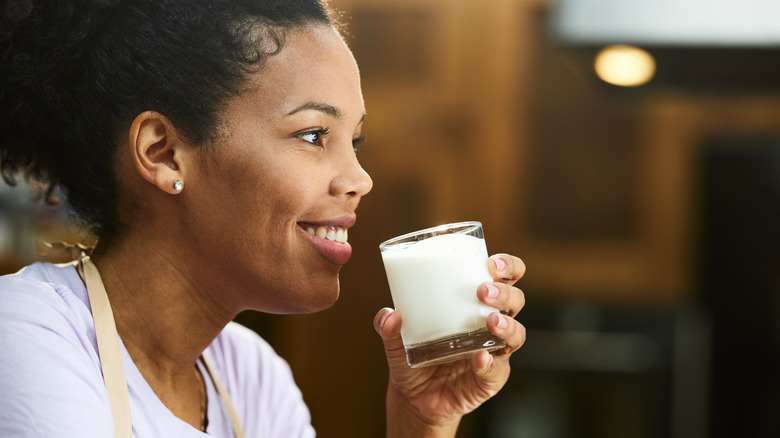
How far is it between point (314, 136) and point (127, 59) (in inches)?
11.1

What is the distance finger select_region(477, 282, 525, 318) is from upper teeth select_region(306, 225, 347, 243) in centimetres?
22

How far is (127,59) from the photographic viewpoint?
1153 mm

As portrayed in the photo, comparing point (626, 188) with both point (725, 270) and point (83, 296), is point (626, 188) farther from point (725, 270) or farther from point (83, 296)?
point (83, 296)

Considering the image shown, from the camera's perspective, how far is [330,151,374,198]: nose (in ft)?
3.92

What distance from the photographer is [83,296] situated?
3.85 feet

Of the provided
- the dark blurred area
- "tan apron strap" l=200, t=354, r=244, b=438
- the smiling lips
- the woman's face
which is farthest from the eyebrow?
the dark blurred area

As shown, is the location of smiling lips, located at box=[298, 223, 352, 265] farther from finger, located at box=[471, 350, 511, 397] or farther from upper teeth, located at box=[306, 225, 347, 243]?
finger, located at box=[471, 350, 511, 397]

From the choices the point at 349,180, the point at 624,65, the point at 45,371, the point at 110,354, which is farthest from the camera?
the point at 624,65

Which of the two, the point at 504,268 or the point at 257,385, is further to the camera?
the point at 257,385

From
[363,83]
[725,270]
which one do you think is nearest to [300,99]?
[363,83]

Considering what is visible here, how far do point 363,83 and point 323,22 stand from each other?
8.07 ft

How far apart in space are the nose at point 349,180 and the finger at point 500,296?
22cm

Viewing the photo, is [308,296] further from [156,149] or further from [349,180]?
[156,149]

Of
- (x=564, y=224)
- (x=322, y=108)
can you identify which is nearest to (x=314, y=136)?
(x=322, y=108)
